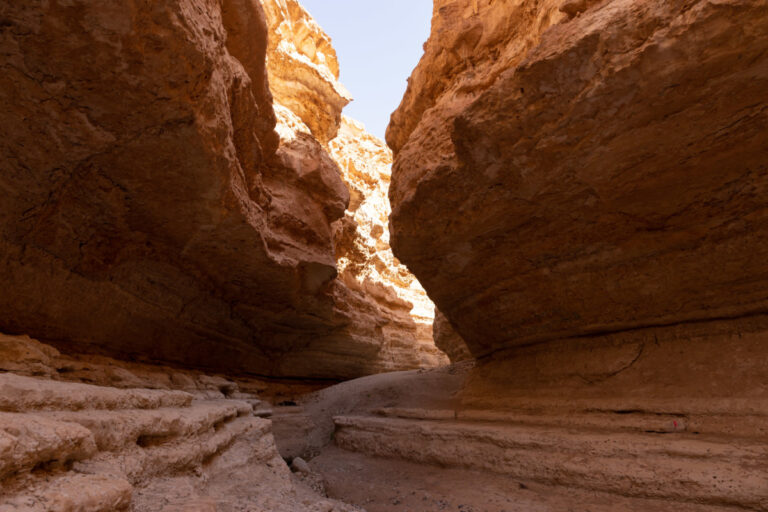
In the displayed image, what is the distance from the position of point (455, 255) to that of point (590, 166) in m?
2.10

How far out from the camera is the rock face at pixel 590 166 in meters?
3.05

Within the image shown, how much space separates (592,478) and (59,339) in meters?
6.04

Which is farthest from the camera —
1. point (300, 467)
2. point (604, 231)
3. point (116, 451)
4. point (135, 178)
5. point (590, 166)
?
point (300, 467)

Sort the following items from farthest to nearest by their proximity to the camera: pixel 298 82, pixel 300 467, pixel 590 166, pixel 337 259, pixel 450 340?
pixel 298 82 < pixel 337 259 < pixel 450 340 < pixel 300 467 < pixel 590 166

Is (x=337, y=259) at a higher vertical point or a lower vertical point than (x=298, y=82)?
lower

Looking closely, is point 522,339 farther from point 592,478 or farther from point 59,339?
point 59,339

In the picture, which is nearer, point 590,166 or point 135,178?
point 590,166

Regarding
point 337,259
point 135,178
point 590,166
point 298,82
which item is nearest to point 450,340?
point 337,259

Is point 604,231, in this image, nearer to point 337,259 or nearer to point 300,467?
point 300,467

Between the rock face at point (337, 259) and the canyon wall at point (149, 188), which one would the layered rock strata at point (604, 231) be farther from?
the rock face at point (337, 259)

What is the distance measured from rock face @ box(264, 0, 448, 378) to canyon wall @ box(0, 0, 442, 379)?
1826 mm

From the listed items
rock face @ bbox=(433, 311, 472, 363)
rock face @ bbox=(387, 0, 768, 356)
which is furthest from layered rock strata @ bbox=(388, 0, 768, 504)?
rock face @ bbox=(433, 311, 472, 363)

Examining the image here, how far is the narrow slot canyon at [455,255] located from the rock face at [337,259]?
340cm

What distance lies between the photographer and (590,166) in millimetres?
3805
